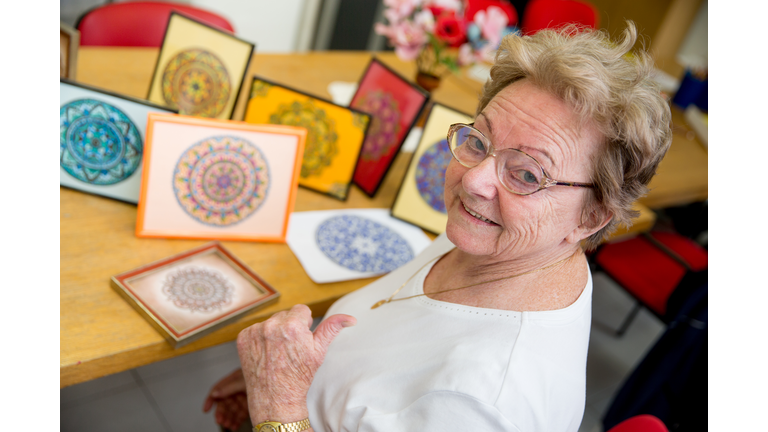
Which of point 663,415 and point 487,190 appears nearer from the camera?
point 487,190

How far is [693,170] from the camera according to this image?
2900 millimetres

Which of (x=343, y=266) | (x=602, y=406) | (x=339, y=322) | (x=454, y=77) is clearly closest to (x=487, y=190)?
(x=339, y=322)

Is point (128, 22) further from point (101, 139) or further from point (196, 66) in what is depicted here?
point (101, 139)

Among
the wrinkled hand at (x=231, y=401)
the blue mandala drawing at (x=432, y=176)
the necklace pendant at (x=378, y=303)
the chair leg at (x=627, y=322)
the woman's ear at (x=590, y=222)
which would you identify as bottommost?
the chair leg at (x=627, y=322)

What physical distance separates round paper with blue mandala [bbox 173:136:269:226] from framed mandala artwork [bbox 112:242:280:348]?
0.36 ft

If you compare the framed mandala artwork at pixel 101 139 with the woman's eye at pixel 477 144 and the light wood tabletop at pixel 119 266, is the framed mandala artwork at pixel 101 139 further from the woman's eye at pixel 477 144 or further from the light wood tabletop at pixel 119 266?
the woman's eye at pixel 477 144

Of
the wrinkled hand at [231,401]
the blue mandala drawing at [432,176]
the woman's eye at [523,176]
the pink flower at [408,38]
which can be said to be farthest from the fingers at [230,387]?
the pink flower at [408,38]

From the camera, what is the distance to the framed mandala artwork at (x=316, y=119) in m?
1.70

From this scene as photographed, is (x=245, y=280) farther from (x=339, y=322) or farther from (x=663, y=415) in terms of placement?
(x=663, y=415)

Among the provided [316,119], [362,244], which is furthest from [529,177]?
[316,119]

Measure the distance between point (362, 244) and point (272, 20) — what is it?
3313 millimetres

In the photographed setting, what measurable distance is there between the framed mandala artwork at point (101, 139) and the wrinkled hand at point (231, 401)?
0.54 metres

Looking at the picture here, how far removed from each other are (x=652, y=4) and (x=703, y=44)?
63 centimetres

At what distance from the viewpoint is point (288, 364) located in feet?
3.37
